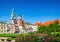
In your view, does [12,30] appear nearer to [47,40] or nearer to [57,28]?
[57,28]

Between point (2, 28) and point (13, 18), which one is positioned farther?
point (13, 18)

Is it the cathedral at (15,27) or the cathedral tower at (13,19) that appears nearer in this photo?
the cathedral at (15,27)

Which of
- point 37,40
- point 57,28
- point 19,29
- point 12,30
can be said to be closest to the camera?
point 37,40

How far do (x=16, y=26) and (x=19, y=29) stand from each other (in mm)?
1357

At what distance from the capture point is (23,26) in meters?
57.8

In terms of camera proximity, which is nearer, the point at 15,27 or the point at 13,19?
the point at 15,27

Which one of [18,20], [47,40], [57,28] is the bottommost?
[47,40]

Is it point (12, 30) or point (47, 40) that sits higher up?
point (12, 30)

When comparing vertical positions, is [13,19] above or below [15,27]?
above

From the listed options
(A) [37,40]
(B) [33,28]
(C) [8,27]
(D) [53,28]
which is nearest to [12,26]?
(C) [8,27]

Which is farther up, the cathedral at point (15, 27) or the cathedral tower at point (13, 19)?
the cathedral tower at point (13, 19)

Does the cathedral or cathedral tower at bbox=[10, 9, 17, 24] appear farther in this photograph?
cathedral tower at bbox=[10, 9, 17, 24]

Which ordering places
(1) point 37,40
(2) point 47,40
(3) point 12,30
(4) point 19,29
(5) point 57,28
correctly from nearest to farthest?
1. (2) point 47,40
2. (1) point 37,40
3. (5) point 57,28
4. (3) point 12,30
5. (4) point 19,29

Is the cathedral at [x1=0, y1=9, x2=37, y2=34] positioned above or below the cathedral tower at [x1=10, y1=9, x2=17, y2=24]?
below
